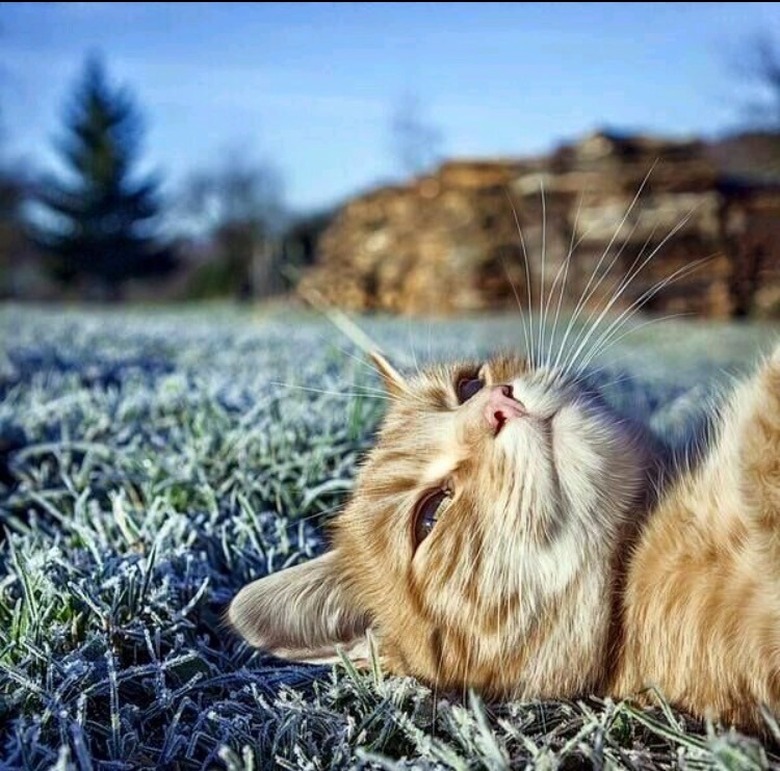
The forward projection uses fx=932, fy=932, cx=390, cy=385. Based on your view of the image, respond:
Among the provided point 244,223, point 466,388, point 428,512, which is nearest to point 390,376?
point 466,388

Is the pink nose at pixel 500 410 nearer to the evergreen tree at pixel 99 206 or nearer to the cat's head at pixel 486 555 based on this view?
the cat's head at pixel 486 555

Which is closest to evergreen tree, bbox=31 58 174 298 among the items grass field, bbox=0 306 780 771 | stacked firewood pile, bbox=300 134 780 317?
stacked firewood pile, bbox=300 134 780 317

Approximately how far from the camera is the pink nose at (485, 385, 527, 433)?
189 cm

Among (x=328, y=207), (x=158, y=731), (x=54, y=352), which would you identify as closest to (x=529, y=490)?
(x=158, y=731)

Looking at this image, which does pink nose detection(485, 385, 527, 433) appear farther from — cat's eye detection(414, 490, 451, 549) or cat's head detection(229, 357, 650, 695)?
cat's eye detection(414, 490, 451, 549)

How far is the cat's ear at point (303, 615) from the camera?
1.79 m

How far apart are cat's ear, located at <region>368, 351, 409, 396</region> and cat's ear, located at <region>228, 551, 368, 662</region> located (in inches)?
21.2

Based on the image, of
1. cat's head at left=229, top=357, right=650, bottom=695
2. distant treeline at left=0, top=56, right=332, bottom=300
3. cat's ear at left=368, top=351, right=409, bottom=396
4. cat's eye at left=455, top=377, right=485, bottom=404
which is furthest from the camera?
distant treeline at left=0, top=56, right=332, bottom=300

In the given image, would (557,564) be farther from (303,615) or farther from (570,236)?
(570,236)

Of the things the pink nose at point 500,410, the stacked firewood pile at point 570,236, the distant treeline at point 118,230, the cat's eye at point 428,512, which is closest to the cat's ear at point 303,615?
the cat's eye at point 428,512

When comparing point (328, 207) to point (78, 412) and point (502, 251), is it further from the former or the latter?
point (78, 412)

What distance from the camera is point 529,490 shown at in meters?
1.78

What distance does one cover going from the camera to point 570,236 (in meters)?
12.0

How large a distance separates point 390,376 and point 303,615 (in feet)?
2.59
